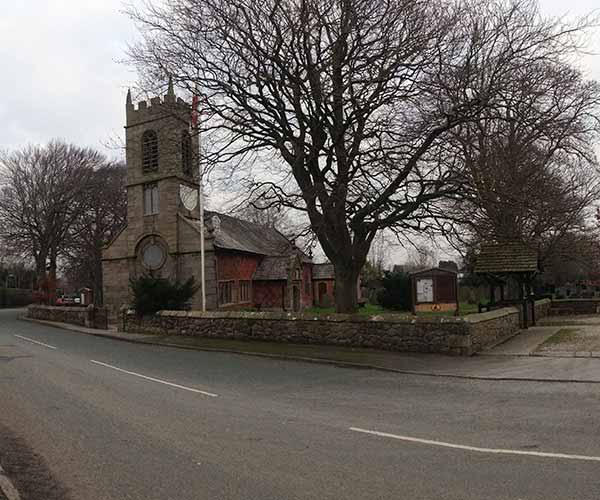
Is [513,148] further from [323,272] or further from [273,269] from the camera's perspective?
[323,272]

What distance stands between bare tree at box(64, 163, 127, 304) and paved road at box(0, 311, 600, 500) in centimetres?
4161

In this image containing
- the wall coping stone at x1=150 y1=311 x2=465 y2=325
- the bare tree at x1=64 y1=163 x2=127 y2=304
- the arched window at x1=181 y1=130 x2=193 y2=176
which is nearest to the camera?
the wall coping stone at x1=150 y1=311 x2=465 y2=325

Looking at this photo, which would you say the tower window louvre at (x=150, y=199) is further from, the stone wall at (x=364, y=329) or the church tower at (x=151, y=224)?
the stone wall at (x=364, y=329)

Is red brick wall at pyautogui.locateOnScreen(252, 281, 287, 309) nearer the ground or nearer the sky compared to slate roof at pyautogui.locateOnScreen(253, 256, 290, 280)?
nearer the ground

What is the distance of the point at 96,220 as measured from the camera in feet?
178

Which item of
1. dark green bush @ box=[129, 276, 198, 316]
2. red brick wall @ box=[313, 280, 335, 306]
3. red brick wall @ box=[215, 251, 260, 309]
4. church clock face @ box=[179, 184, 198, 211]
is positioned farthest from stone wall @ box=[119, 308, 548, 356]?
red brick wall @ box=[313, 280, 335, 306]

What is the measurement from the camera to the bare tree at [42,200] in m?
48.3

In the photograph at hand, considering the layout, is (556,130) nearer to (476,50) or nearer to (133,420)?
(476,50)

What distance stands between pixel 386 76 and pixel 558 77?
7714 millimetres

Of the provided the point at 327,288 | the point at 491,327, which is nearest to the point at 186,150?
the point at 491,327

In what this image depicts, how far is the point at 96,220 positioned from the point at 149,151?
18.5 m

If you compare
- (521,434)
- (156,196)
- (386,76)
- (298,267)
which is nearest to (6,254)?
(156,196)

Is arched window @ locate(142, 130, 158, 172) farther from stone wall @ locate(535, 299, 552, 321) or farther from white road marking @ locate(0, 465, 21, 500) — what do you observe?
white road marking @ locate(0, 465, 21, 500)

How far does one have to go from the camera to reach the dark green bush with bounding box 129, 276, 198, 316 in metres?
24.9
